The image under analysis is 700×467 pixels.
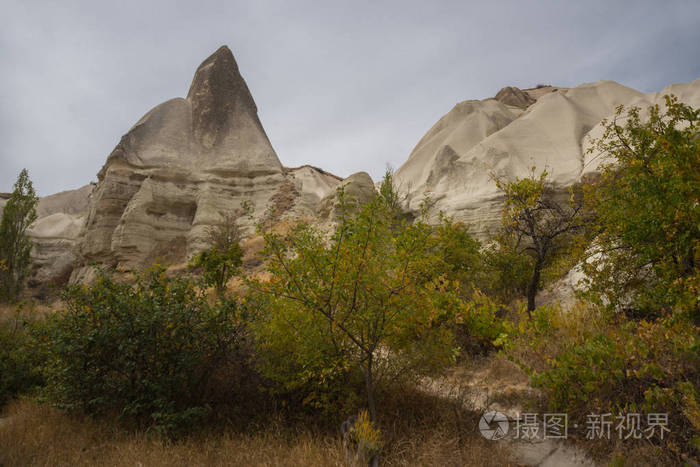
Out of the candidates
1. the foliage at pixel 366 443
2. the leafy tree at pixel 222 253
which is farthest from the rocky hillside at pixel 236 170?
the foliage at pixel 366 443

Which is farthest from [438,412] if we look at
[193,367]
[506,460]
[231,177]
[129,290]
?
[231,177]

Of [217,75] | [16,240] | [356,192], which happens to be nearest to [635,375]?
[356,192]

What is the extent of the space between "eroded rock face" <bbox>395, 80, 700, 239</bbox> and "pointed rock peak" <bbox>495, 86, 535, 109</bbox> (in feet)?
47.7

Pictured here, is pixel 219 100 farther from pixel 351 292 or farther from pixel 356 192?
pixel 351 292

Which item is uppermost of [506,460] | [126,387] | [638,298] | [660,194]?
[660,194]

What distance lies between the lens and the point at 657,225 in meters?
4.21

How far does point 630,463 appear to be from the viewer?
2828 mm

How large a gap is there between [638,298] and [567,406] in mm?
2403

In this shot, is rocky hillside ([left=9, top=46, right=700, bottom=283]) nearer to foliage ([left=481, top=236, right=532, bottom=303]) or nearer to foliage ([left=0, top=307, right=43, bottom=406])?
foliage ([left=481, top=236, right=532, bottom=303])

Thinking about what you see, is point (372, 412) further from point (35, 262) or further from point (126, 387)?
point (35, 262)

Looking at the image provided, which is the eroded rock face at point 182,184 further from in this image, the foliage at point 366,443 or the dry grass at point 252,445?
the foliage at point 366,443

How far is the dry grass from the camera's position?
3.21m

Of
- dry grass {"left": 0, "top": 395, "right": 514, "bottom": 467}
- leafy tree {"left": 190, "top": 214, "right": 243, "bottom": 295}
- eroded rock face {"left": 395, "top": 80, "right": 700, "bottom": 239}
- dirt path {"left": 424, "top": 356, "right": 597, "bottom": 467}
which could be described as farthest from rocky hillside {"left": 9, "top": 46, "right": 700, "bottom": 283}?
dry grass {"left": 0, "top": 395, "right": 514, "bottom": 467}

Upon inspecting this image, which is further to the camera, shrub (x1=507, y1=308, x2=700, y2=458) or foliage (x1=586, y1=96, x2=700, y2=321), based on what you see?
foliage (x1=586, y1=96, x2=700, y2=321)
